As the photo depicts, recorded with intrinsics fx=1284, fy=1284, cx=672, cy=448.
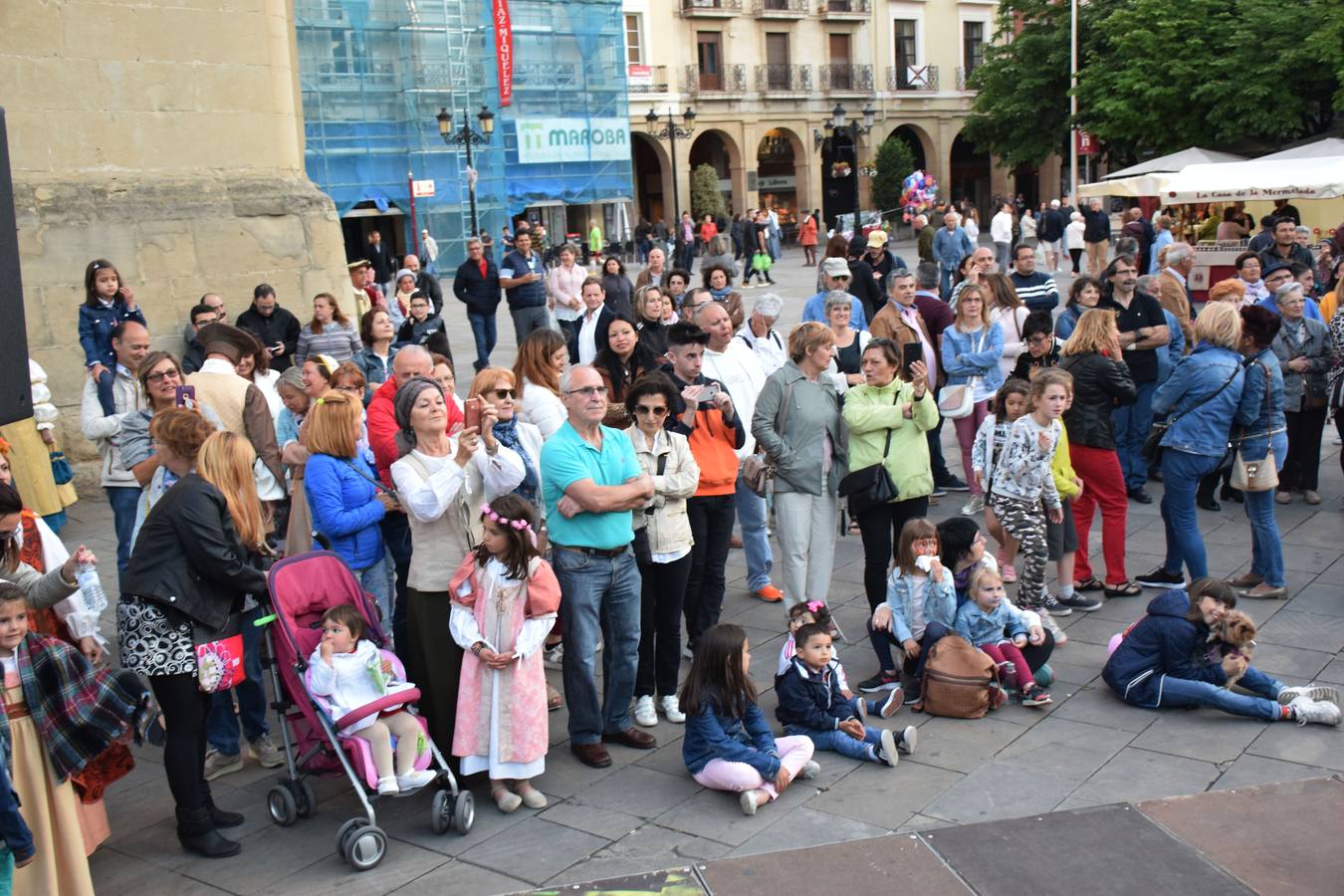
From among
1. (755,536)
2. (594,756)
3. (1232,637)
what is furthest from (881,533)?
(594,756)

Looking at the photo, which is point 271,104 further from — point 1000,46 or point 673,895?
point 1000,46

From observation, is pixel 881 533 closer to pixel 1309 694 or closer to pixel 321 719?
pixel 1309 694

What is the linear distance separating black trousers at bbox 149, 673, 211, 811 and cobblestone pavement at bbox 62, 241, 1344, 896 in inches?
11.1

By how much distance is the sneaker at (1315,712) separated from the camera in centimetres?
596

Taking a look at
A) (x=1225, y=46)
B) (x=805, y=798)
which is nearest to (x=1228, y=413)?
(x=805, y=798)

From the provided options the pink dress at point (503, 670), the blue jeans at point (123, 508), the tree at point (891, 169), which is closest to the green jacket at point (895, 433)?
the pink dress at point (503, 670)

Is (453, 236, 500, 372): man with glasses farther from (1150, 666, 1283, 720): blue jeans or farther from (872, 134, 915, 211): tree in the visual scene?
(872, 134, 915, 211): tree

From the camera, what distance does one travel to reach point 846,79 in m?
52.7

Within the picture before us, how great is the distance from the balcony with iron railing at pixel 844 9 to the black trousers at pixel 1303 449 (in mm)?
44691

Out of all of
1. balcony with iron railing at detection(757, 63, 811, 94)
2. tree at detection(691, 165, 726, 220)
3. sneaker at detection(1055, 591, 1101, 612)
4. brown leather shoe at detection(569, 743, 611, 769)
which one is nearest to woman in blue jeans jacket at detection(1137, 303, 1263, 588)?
sneaker at detection(1055, 591, 1101, 612)

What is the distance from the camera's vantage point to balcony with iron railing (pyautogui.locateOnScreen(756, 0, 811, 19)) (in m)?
49.8

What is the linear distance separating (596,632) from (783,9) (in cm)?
4831

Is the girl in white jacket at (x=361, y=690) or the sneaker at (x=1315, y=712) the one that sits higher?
the girl in white jacket at (x=361, y=690)

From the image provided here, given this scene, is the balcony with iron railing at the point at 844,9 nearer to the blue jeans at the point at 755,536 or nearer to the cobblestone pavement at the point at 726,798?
the blue jeans at the point at 755,536
